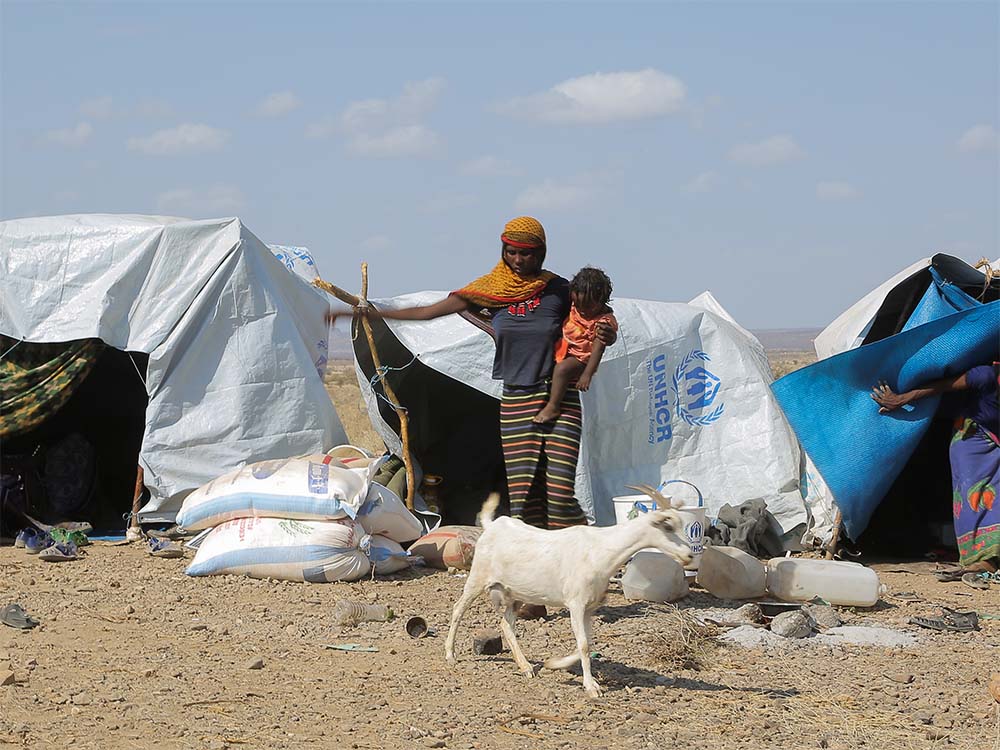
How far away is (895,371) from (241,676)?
4406mm

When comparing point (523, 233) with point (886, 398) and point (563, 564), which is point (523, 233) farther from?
point (886, 398)

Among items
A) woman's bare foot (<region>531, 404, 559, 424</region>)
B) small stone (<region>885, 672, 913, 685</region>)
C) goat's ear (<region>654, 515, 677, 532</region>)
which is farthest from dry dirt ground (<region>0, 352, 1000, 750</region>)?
woman's bare foot (<region>531, 404, 559, 424</region>)

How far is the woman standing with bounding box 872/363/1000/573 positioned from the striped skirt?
2.45m

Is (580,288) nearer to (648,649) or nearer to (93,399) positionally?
(648,649)

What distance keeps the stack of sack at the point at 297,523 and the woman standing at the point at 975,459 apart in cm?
311

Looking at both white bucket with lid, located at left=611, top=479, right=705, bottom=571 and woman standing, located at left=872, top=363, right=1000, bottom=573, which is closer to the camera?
white bucket with lid, located at left=611, top=479, right=705, bottom=571

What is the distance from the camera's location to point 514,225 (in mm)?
5633

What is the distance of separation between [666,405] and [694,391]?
0.23m

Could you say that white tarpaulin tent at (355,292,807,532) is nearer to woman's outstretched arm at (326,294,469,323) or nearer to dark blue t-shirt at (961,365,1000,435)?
woman's outstretched arm at (326,294,469,323)

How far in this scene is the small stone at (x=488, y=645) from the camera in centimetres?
482

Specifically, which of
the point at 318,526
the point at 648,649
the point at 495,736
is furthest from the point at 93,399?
the point at 495,736

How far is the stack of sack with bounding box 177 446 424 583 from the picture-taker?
6.45 meters

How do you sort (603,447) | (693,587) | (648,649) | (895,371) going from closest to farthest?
(648,649) < (693,587) < (895,371) < (603,447)

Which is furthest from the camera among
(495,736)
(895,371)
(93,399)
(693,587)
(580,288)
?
(93,399)
